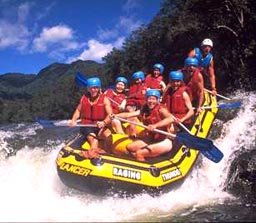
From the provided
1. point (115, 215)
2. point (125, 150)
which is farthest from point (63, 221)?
point (125, 150)

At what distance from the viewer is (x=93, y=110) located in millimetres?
Result: 8617

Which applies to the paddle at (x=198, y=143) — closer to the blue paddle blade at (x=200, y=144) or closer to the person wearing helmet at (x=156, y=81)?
the blue paddle blade at (x=200, y=144)

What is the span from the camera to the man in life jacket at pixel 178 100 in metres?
8.90

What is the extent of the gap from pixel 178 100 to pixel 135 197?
2271mm

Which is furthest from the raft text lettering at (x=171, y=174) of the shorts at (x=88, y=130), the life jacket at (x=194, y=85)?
the life jacket at (x=194, y=85)

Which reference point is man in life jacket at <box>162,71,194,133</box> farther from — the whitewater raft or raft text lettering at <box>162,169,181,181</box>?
raft text lettering at <box>162,169,181,181</box>

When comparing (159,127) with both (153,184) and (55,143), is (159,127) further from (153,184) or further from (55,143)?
(55,143)

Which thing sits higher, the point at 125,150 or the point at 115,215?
the point at 125,150

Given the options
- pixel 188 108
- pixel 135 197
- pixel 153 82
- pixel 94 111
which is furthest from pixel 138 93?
pixel 135 197

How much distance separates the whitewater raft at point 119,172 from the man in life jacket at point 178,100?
3.01 feet

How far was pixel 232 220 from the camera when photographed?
653 cm

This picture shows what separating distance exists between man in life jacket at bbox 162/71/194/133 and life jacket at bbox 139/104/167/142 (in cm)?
54

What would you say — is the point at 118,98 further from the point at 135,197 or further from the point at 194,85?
the point at 135,197

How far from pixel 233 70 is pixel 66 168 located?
56.4 feet
